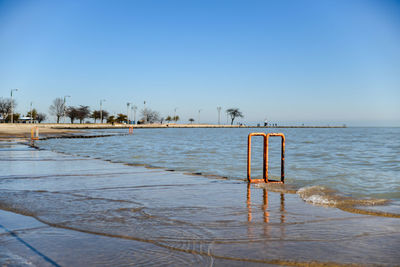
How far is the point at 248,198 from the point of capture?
7.21 metres

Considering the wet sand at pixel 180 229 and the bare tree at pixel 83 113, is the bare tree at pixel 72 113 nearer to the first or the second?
the bare tree at pixel 83 113

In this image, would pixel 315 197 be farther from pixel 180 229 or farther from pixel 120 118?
pixel 120 118

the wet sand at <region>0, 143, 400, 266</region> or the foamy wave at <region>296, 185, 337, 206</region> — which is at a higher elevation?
the wet sand at <region>0, 143, 400, 266</region>

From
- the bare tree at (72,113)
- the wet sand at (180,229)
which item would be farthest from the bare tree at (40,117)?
the wet sand at (180,229)

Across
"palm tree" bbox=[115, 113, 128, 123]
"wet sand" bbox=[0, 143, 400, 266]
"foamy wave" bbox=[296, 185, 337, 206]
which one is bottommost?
"foamy wave" bbox=[296, 185, 337, 206]

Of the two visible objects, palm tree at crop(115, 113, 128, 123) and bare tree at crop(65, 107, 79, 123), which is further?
palm tree at crop(115, 113, 128, 123)

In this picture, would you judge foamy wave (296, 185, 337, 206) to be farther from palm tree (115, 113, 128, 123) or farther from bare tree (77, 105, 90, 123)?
palm tree (115, 113, 128, 123)

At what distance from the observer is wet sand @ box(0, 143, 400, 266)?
3627 mm

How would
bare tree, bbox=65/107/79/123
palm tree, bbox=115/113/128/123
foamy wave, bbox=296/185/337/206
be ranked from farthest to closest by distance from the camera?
palm tree, bbox=115/113/128/123 < bare tree, bbox=65/107/79/123 < foamy wave, bbox=296/185/337/206

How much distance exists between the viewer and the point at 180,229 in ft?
15.5

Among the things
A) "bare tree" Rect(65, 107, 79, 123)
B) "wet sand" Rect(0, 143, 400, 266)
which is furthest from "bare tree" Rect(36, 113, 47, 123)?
"wet sand" Rect(0, 143, 400, 266)

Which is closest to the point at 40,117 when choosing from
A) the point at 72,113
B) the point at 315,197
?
the point at 72,113

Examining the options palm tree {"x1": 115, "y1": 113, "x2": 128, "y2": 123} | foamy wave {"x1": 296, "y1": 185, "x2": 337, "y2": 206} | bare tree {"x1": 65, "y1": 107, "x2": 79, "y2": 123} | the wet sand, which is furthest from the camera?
palm tree {"x1": 115, "y1": 113, "x2": 128, "y2": 123}

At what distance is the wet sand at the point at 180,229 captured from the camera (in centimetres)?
363
